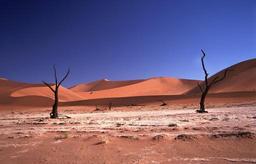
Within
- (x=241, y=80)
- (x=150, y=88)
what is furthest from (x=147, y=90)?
(x=241, y=80)

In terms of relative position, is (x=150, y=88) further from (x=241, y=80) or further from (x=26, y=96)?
(x=26, y=96)

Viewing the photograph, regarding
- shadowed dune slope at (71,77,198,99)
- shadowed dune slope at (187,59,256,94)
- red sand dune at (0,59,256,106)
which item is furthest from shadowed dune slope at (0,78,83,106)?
shadowed dune slope at (187,59,256,94)

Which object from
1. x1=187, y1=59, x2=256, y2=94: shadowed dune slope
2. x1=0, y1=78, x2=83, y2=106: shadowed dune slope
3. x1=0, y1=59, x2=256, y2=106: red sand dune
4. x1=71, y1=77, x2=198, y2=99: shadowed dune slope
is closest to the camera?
x1=0, y1=59, x2=256, y2=106: red sand dune

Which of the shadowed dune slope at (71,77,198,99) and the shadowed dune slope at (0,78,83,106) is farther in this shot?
the shadowed dune slope at (71,77,198,99)

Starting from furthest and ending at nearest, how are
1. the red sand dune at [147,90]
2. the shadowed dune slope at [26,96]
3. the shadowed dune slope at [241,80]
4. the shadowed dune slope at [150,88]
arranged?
the shadowed dune slope at [150,88]
the shadowed dune slope at [241,80]
the shadowed dune slope at [26,96]
the red sand dune at [147,90]

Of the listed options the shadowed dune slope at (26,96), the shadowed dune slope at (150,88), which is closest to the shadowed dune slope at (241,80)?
the shadowed dune slope at (150,88)

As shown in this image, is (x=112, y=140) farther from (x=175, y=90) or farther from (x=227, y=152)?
(x=175, y=90)

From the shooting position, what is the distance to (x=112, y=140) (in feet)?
34.7

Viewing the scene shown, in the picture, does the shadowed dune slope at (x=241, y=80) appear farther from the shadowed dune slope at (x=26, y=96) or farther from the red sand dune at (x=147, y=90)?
the shadowed dune slope at (x=26, y=96)

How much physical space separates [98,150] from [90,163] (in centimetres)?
131

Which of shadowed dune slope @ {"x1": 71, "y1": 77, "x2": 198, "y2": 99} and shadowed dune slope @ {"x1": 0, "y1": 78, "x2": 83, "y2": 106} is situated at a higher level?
shadowed dune slope @ {"x1": 71, "y1": 77, "x2": 198, "y2": 99}

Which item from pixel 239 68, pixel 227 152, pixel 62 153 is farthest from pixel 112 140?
pixel 239 68

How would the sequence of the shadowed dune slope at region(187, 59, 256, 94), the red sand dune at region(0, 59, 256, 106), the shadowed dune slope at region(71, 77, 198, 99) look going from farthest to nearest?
1. the shadowed dune slope at region(71, 77, 198, 99)
2. the shadowed dune slope at region(187, 59, 256, 94)
3. the red sand dune at region(0, 59, 256, 106)

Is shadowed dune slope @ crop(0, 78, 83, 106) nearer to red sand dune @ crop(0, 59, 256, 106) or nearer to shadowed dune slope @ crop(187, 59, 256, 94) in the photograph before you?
red sand dune @ crop(0, 59, 256, 106)
